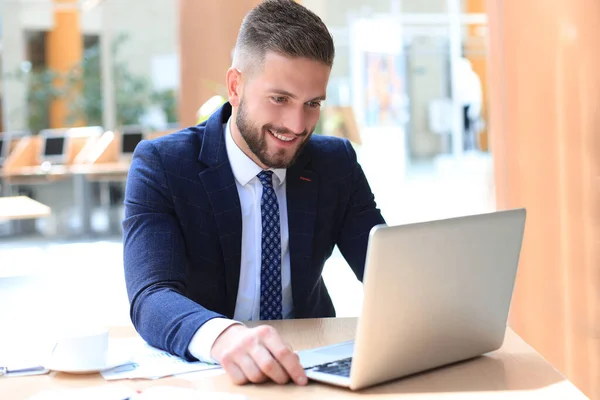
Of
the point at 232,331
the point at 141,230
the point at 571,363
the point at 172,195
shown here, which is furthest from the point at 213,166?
the point at 571,363

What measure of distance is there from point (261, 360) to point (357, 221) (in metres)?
0.86

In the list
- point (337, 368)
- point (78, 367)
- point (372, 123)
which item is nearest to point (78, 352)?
point (78, 367)

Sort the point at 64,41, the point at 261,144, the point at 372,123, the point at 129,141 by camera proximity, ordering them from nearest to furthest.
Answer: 1. the point at 261,144
2. the point at 129,141
3. the point at 372,123
4. the point at 64,41

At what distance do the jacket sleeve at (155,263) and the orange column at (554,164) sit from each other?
1492 mm

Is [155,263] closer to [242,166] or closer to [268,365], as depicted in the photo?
[242,166]

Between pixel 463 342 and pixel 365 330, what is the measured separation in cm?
29

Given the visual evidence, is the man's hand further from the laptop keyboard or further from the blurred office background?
the blurred office background

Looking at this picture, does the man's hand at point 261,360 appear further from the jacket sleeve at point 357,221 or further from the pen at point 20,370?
the jacket sleeve at point 357,221

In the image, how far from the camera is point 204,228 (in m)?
1.95

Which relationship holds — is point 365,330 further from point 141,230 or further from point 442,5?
point 442,5

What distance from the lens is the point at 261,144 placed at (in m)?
1.87

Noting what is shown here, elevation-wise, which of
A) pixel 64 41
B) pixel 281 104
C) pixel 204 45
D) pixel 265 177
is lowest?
pixel 265 177

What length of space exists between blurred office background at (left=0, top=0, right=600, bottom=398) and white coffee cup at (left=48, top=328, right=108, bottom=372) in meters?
0.53

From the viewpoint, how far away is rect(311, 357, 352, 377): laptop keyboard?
1369mm
